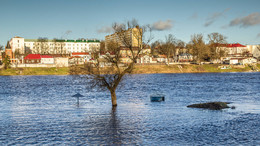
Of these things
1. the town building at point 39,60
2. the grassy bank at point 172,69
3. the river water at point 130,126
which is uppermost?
the town building at point 39,60

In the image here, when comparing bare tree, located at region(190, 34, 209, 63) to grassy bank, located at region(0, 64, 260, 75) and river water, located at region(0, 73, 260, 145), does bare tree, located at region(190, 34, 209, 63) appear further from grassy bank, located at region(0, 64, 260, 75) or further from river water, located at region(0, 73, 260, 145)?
river water, located at region(0, 73, 260, 145)

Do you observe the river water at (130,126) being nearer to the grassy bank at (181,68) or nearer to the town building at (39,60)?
the grassy bank at (181,68)

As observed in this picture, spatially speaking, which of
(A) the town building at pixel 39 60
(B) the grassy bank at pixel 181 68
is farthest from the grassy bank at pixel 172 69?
(A) the town building at pixel 39 60

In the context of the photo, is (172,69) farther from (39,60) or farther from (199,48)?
(39,60)

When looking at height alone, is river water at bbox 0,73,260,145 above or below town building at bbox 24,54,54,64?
below

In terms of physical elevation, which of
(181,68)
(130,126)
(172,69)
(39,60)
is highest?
(39,60)

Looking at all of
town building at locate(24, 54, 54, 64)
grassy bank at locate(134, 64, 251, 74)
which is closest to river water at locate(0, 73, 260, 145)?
grassy bank at locate(134, 64, 251, 74)

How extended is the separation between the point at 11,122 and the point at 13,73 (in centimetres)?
12395

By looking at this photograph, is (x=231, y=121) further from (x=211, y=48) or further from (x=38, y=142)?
(x=211, y=48)

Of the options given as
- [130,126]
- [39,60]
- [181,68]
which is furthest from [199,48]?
[130,126]

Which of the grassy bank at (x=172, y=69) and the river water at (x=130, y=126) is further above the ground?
the grassy bank at (x=172, y=69)

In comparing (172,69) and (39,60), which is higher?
(39,60)

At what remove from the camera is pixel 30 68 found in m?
155

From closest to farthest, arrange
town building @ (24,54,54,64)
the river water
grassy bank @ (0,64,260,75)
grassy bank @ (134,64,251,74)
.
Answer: the river water, grassy bank @ (0,64,260,75), grassy bank @ (134,64,251,74), town building @ (24,54,54,64)
